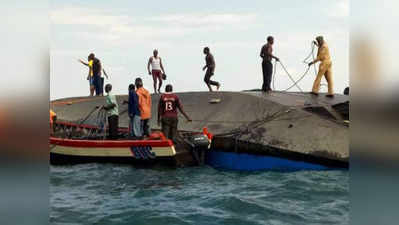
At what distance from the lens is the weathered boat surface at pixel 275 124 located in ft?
38.4

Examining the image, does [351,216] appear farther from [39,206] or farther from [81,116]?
[81,116]

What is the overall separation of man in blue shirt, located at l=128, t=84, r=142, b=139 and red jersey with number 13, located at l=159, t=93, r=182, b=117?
0.80 meters

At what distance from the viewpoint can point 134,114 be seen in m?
13.3

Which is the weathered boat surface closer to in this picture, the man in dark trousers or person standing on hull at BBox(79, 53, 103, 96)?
the man in dark trousers

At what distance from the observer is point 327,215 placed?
7.54m

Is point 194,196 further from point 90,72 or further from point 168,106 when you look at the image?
point 90,72

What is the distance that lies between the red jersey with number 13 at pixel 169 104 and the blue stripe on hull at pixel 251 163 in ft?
5.13

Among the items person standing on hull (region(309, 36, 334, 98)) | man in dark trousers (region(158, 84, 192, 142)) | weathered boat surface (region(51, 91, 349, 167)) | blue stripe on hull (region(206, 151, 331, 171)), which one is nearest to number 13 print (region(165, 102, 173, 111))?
man in dark trousers (region(158, 84, 192, 142))

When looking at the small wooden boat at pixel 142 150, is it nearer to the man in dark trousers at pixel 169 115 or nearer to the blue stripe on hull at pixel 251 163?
the man in dark trousers at pixel 169 115

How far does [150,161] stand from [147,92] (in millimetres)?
2087

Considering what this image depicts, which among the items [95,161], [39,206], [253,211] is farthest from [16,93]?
[95,161]

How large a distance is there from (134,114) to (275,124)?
383 cm

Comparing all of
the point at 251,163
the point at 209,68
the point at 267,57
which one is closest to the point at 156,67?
the point at 209,68

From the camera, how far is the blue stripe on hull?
11.7m
